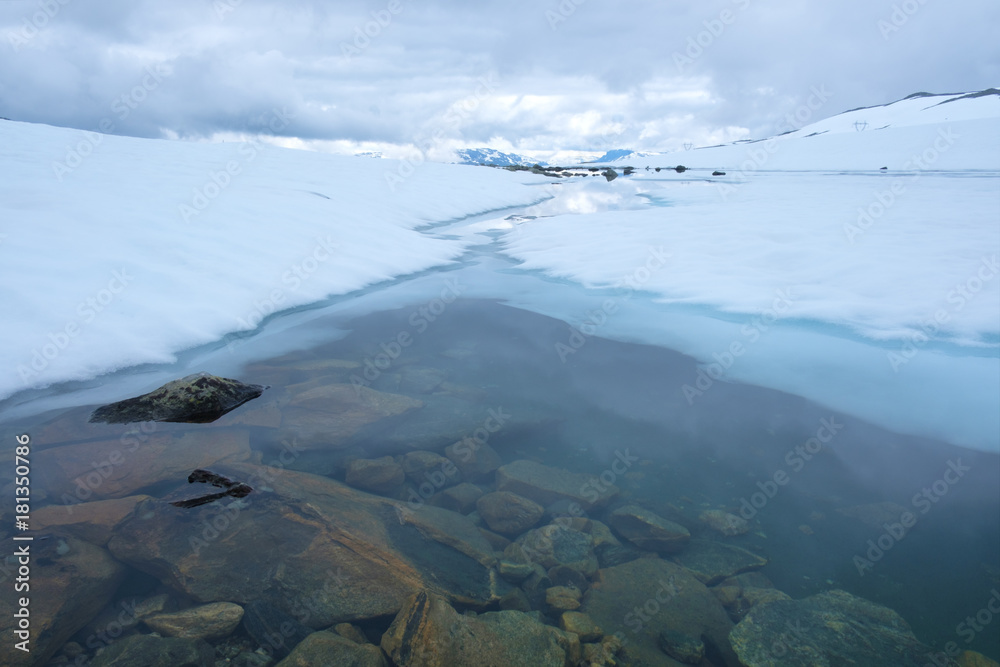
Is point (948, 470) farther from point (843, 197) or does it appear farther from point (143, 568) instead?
point (843, 197)

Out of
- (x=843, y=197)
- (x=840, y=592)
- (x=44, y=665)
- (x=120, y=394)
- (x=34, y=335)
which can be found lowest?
(x=840, y=592)

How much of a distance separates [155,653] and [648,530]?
10.8 feet

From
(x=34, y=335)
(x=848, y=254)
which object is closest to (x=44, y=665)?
(x=34, y=335)

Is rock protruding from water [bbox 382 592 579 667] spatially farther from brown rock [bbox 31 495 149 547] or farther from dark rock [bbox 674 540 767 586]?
brown rock [bbox 31 495 149 547]

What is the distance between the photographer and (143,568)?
322 centimetres

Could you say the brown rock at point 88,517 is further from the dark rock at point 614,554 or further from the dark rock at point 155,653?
the dark rock at point 614,554

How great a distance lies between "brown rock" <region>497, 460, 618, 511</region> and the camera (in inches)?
171

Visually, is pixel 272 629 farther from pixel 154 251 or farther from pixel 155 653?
pixel 154 251

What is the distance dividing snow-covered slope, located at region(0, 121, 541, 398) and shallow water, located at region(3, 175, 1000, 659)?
48 cm

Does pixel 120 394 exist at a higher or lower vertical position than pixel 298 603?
higher

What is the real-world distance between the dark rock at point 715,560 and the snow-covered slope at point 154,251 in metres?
5.64

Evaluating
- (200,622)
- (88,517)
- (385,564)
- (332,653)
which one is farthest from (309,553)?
(88,517)

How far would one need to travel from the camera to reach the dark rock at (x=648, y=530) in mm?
3918

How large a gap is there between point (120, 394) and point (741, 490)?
5.98 m
